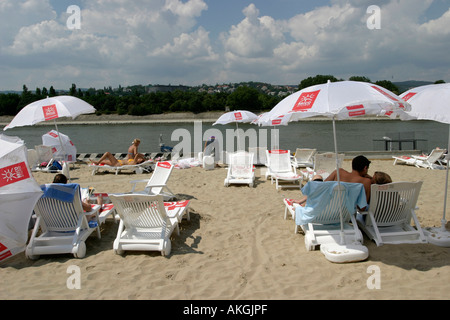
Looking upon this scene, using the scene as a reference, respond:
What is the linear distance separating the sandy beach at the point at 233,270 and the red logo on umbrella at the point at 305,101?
1746mm

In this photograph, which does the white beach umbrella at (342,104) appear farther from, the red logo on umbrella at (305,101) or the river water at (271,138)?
the river water at (271,138)

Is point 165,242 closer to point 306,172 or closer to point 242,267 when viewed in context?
point 242,267

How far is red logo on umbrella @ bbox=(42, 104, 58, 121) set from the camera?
510 centimetres

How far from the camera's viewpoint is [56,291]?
3.23 meters

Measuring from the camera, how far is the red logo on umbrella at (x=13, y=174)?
3.59m

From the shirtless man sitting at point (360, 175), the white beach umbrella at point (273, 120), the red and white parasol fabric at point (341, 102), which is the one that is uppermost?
the red and white parasol fabric at point (341, 102)

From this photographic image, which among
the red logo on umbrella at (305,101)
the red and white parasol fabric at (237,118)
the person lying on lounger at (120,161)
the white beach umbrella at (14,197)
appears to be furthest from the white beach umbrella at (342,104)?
the person lying on lounger at (120,161)

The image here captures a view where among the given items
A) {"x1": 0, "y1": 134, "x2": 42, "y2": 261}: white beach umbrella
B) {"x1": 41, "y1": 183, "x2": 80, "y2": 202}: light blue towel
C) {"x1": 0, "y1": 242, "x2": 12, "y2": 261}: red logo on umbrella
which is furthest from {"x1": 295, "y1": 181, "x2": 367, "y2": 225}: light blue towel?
{"x1": 0, "y1": 242, "x2": 12, "y2": 261}: red logo on umbrella

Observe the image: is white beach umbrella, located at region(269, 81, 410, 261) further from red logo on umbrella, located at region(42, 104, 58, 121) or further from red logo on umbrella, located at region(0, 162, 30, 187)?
red logo on umbrella, located at region(42, 104, 58, 121)

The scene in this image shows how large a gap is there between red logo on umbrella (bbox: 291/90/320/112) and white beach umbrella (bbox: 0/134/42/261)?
9.98 ft

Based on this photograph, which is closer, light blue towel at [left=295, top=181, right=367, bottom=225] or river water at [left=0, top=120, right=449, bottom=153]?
light blue towel at [left=295, top=181, right=367, bottom=225]

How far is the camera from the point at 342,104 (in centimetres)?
328

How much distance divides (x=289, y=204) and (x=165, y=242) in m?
2.11
